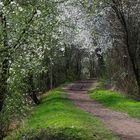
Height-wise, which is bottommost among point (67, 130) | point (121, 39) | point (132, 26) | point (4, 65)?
point (67, 130)

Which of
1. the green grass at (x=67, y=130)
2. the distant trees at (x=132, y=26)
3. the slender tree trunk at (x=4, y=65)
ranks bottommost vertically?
the green grass at (x=67, y=130)

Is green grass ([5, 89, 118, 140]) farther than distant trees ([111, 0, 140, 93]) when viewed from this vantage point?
No

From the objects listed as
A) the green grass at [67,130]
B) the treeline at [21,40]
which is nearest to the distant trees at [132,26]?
the green grass at [67,130]

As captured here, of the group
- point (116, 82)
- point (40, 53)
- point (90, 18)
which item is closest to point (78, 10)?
point (90, 18)

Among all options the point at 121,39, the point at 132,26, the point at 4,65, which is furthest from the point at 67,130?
the point at 121,39

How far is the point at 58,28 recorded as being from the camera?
19.6 meters

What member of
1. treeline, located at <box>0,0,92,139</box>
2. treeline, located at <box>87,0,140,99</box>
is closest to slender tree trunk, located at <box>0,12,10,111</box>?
treeline, located at <box>0,0,92,139</box>

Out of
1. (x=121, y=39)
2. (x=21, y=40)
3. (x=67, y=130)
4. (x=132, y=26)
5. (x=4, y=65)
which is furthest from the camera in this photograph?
(x=121, y=39)

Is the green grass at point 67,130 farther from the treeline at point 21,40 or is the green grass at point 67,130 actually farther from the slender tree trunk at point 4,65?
the slender tree trunk at point 4,65

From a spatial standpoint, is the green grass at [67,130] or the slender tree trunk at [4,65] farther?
the green grass at [67,130]

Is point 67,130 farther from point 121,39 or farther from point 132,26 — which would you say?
point 121,39

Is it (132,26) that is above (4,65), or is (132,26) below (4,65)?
above

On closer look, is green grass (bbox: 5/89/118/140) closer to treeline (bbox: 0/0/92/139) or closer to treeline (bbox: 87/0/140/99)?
treeline (bbox: 0/0/92/139)

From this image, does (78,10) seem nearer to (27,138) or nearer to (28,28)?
(27,138)
